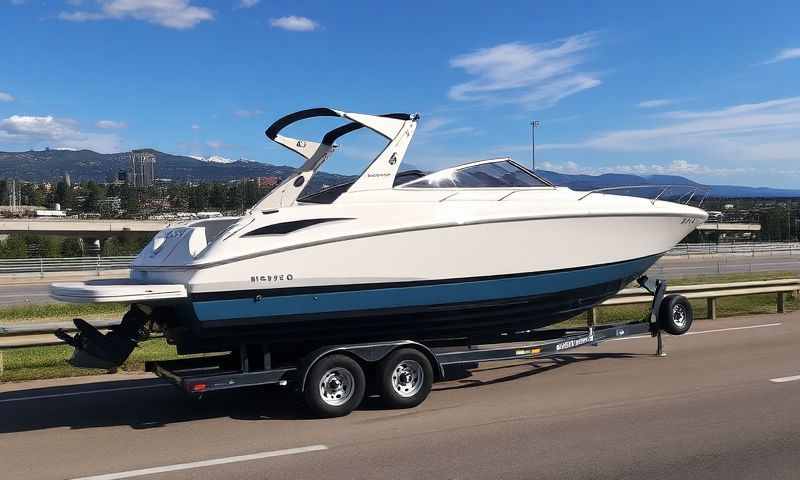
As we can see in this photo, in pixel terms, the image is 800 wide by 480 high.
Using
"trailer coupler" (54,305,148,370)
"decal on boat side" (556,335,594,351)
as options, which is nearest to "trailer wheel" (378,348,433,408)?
"decal on boat side" (556,335,594,351)

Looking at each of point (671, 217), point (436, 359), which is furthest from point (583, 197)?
point (436, 359)

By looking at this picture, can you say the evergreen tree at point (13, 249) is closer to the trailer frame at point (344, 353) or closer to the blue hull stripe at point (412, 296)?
the trailer frame at point (344, 353)

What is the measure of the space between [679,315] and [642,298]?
125 inches

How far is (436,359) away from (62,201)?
129 meters

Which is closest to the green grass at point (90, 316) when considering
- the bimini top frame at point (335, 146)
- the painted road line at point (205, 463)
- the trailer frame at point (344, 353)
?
the trailer frame at point (344, 353)

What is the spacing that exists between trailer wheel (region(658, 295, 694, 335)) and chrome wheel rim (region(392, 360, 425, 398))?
13.8 ft

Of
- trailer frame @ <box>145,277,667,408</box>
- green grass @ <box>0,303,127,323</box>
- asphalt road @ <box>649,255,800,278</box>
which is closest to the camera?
trailer frame @ <box>145,277,667,408</box>

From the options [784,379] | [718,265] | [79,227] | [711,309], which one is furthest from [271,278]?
[79,227]

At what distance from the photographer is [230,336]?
24.2 feet

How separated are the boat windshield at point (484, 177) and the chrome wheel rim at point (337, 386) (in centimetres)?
232

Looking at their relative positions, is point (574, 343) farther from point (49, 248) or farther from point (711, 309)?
point (49, 248)

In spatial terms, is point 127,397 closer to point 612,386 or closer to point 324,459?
point 324,459

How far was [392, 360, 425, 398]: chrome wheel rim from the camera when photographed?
787 cm

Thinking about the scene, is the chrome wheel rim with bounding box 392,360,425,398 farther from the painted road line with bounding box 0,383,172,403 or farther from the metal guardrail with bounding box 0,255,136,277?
the metal guardrail with bounding box 0,255,136,277
